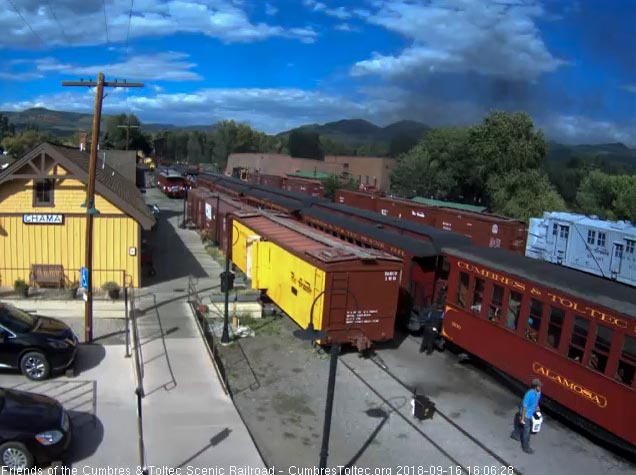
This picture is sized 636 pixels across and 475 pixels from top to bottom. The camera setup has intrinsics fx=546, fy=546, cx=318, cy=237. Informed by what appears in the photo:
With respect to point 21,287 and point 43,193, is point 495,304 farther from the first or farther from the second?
point 43,193

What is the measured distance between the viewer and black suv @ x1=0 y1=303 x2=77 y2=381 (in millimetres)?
12820

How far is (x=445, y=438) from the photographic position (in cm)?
1191

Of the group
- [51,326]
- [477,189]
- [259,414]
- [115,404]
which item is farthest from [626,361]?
[477,189]

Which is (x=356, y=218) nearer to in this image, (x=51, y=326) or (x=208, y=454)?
(x=51, y=326)

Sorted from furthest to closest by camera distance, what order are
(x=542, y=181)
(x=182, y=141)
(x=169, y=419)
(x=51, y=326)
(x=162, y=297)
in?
(x=182, y=141) < (x=542, y=181) < (x=162, y=297) < (x=51, y=326) < (x=169, y=419)

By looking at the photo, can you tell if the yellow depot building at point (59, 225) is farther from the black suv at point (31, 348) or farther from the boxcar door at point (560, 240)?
the boxcar door at point (560, 240)

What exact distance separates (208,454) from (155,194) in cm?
6578

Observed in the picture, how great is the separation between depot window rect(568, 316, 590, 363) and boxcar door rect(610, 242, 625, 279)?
19.2 metres

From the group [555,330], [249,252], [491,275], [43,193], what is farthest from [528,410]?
[43,193]

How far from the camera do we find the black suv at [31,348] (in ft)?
42.1

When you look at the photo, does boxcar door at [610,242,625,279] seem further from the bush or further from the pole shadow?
the bush

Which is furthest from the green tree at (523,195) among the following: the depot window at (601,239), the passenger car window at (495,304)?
the passenger car window at (495,304)

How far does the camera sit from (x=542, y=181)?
55.2 m

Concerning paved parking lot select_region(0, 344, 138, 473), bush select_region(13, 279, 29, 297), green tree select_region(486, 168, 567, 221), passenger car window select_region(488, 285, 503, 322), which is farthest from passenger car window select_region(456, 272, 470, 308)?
green tree select_region(486, 168, 567, 221)
